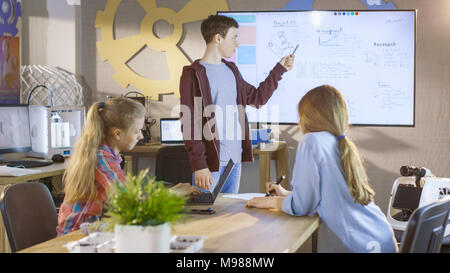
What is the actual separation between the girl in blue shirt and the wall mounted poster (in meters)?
2.96

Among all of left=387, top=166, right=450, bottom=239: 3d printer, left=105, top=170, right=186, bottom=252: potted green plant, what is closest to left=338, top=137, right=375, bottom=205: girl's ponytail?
left=105, top=170, right=186, bottom=252: potted green plant

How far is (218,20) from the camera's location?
9.86 ft

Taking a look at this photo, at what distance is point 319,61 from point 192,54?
1107mm

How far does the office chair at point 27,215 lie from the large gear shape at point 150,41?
2.81 metres

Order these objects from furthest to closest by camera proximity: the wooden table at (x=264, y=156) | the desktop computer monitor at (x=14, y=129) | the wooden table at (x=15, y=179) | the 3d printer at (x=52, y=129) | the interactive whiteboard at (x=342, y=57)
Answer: the interactive whiteboard at (x=342, y=57) < the wooden table at (x=264, y=156) < the 3d printer at (x=52, y=129) < the desktop computer monitor at (x=14, y=129) < the wooden table at (x=15, y=179)

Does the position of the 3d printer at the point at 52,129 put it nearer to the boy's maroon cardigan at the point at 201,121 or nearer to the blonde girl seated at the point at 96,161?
the boy's maroon cardigan at the point at 201,121

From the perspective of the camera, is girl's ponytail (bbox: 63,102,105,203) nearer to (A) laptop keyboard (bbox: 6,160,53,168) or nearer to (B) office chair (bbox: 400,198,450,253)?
(B) office chair (bbox: 400,198,450,253)

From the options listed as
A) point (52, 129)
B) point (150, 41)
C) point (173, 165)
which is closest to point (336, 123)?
point (173, 165)

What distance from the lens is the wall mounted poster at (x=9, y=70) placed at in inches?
166

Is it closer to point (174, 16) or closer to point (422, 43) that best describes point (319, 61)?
point (422, 43)

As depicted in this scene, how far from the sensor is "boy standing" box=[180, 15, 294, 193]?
9.38ft

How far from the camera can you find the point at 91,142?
2100mm

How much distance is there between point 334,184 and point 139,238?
0.84m

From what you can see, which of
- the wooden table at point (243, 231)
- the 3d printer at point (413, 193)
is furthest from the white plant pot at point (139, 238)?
the 3d printer at point (413, 193)
